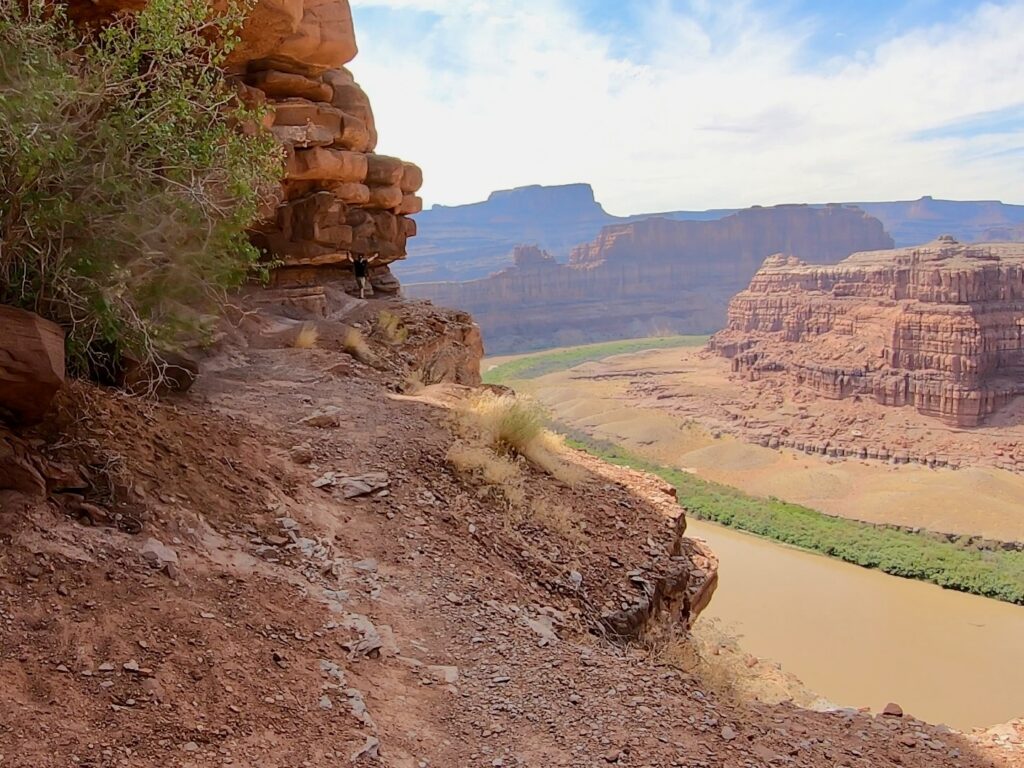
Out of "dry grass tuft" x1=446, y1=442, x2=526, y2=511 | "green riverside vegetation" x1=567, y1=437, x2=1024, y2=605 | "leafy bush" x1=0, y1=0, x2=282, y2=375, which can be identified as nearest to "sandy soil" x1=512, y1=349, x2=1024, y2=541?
"green riverside vegetation" x1=567, y1=437, x2=1024, y2=605

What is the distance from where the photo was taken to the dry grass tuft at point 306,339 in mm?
10133

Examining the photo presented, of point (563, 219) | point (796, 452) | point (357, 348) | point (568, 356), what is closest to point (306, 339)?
point (357, 348)

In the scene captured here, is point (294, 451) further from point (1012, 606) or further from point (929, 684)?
point (1012, 606)

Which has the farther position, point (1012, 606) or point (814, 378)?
point (814, 378)

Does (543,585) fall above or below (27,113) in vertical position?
below

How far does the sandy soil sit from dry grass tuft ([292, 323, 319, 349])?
2284 centimetres

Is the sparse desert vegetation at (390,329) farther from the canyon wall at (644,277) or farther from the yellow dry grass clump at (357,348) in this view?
the canyon wall at (644,277)

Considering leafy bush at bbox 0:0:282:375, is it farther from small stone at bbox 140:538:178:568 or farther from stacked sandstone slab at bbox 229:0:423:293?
stacked sandstone slab at bbox 229:0:423:293

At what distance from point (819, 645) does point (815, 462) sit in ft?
67.2

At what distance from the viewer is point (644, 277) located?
348 ft

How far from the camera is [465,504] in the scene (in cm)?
634

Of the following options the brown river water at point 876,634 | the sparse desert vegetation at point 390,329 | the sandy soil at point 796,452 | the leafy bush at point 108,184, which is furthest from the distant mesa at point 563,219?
the leafy bush at point 108,184

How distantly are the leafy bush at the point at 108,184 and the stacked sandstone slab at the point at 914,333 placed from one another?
45.3m

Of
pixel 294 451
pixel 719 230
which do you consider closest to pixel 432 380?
pixel 294 451
